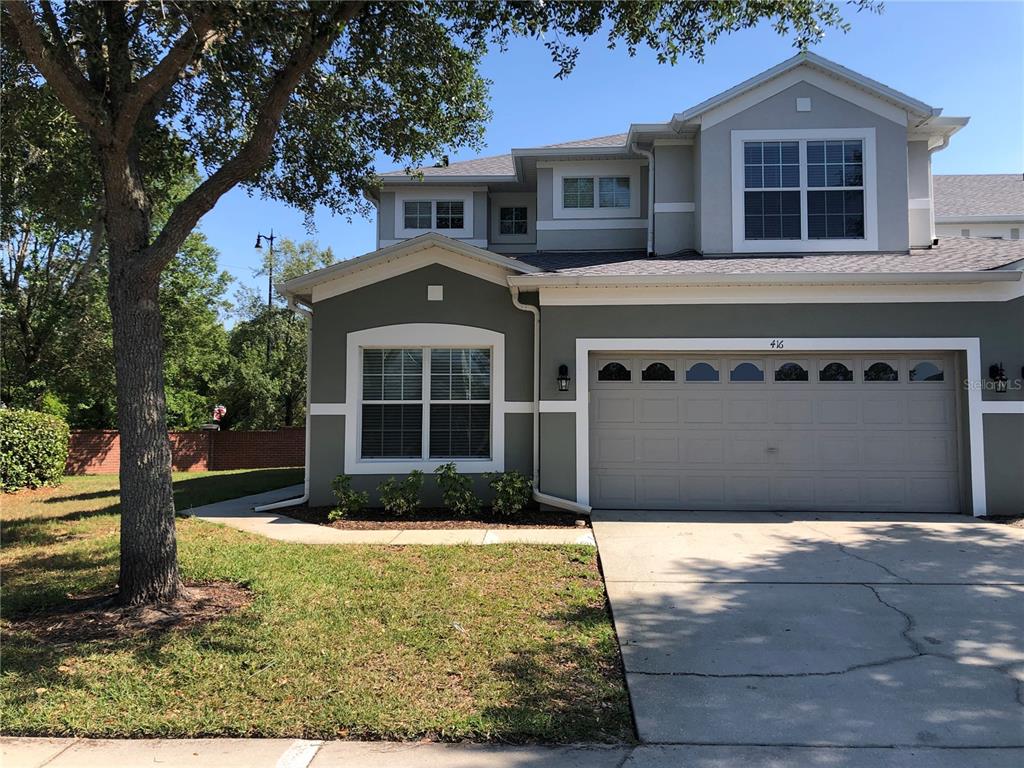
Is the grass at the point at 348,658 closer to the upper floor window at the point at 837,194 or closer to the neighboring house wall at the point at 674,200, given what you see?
the neighboring house wall at the point at 674,200

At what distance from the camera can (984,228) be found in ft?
51.0

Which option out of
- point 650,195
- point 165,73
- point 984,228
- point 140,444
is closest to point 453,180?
point 650,195

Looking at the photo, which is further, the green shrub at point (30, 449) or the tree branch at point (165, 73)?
the green shrub at point (30, 449)

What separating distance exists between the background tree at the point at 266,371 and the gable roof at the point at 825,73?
19365 mm

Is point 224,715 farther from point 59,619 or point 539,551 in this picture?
point 539,551

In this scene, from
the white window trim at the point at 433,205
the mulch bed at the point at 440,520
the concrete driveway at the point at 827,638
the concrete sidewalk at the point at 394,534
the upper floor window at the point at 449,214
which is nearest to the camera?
the concrete driveway at the point at 827,638

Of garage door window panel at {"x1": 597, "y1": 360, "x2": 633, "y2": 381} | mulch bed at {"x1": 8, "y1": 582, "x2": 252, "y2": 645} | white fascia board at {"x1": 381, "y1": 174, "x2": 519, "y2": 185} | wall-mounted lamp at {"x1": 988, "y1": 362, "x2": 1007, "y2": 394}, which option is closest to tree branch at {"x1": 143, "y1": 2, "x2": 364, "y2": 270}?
mulch bed at {"x1": 8, "y1": 582, "x2": 252, "y2": 645}

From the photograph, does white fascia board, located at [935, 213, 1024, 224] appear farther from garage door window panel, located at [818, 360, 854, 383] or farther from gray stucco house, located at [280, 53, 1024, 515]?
garage door window panel, located at [818, 360, 854, 383]

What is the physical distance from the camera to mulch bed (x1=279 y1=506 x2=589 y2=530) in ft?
28.4

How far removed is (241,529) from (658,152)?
974 centimetres

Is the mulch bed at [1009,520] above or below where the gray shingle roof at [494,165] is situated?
below

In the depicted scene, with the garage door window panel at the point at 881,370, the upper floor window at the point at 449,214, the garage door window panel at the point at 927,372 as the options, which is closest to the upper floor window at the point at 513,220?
the upper floor window at the point at 449,214

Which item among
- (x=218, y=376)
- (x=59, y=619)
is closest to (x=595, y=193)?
(x=59, y=619)

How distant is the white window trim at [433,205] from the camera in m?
14.9
